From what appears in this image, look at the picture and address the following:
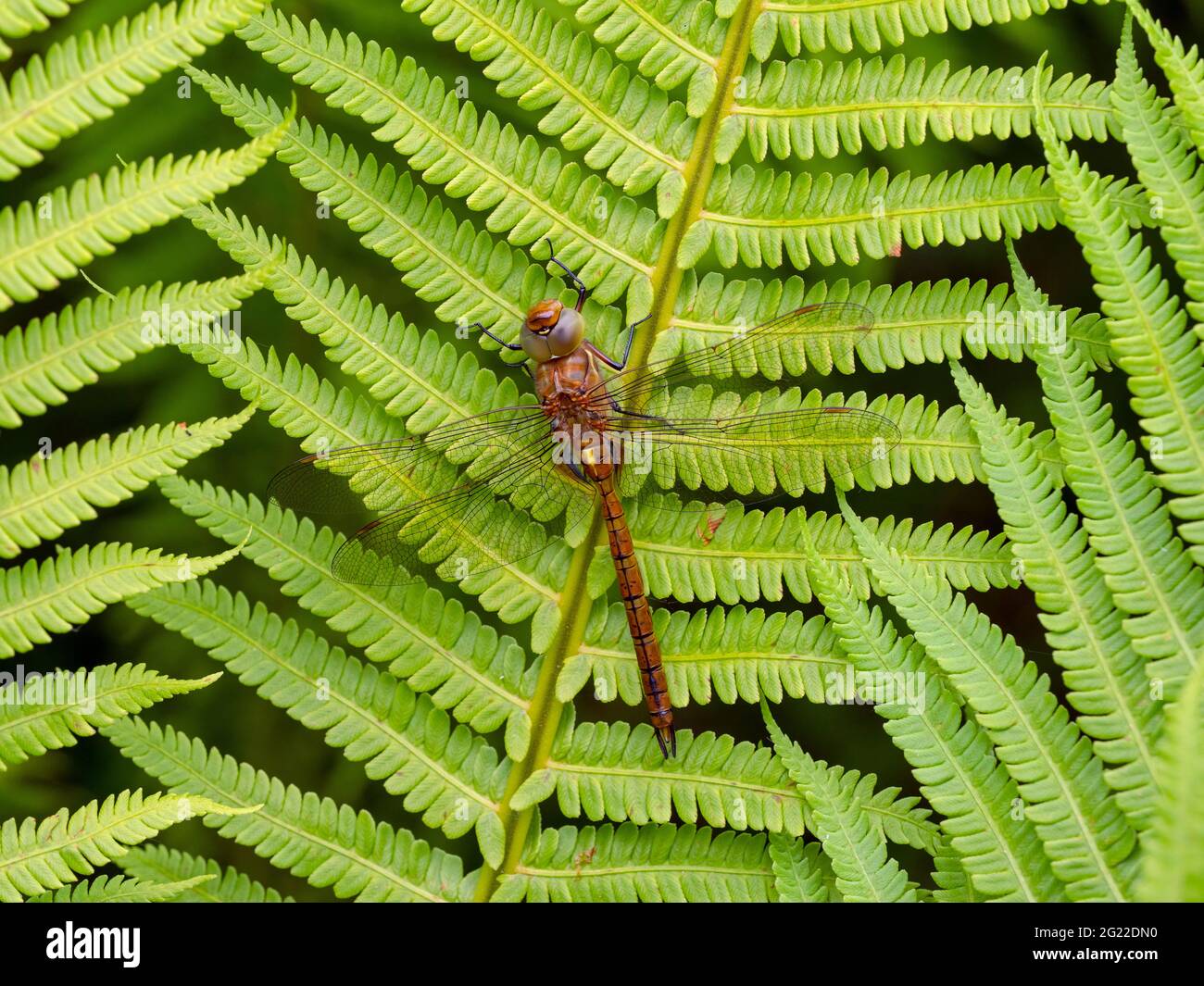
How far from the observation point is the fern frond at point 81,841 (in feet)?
5.69

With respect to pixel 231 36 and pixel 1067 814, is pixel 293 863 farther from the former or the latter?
pixel 231 36

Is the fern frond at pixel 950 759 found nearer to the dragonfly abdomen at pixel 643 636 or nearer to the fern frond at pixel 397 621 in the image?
the dragonfly abdomen at pixel 643 636

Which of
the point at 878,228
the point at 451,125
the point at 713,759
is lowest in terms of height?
the point at 713,759

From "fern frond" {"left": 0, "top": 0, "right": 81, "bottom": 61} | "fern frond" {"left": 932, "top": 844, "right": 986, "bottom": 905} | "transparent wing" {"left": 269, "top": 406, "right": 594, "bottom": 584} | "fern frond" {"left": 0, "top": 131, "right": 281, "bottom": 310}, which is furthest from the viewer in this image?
"transparent wing" {"left": 269, "top": 406, "right": 594, "bottom": 584}

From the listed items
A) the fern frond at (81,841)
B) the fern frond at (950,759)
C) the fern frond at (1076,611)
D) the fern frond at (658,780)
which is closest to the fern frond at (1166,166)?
the fern frond at (1076,611)

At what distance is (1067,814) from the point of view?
1715mm

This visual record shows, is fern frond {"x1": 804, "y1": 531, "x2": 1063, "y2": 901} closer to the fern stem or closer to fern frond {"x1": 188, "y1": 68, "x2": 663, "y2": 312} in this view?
the fern stem

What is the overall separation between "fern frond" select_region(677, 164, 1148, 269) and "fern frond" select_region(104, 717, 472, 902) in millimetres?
1342

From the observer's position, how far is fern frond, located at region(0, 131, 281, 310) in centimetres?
168

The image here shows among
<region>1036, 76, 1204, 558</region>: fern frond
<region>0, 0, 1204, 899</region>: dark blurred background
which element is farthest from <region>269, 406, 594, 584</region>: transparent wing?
Result: <region>1036, 76, 1204, 558</region>: fern frond

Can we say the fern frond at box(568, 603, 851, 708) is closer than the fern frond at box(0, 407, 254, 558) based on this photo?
No
